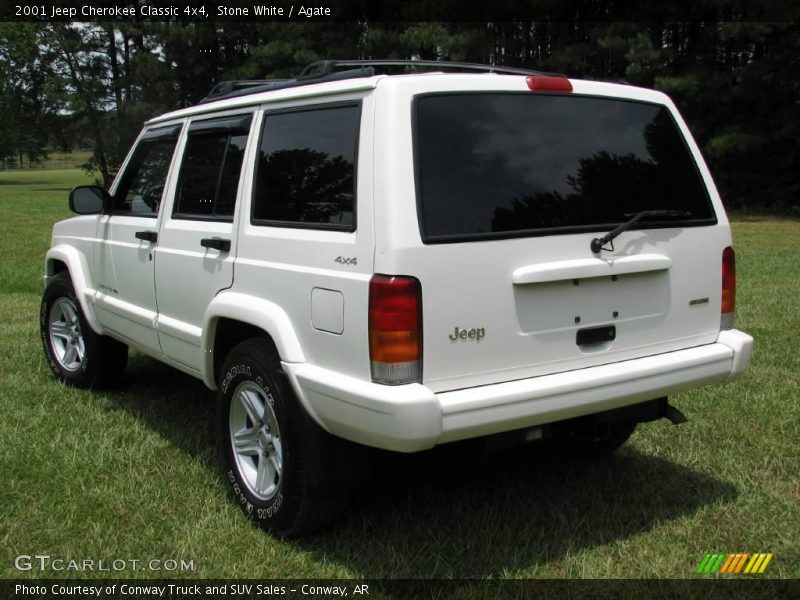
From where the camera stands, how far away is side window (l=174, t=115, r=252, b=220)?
4.00 metres

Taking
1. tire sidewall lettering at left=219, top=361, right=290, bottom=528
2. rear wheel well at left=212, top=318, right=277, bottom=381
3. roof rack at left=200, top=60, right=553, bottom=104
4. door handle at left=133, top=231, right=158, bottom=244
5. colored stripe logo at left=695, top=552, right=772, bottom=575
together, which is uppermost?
roof rack at left=200, top=60, right=553, bottom=104

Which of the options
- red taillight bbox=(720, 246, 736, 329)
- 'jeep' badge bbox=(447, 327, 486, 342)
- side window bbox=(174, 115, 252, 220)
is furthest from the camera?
side window bbox=(174, 115, 252, 220)

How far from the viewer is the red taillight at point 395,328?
9.72 feet

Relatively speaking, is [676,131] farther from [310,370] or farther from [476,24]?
[476,24]

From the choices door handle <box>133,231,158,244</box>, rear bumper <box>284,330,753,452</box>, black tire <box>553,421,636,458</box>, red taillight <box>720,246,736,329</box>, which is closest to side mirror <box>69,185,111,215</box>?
door handle <box>133,231,158,244</box>

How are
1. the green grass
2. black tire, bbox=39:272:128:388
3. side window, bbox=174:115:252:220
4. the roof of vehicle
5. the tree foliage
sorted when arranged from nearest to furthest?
the roof of vehicle
the green grass
side window, bbox=174:115:252:220
black tire, bbox=39:272:128:388
the tree foliage

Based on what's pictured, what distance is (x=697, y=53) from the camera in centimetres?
2578

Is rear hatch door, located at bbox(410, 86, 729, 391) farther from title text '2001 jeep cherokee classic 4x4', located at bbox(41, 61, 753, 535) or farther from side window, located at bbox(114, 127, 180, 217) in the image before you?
side window, located at bbox(114, 127, 180, 217)

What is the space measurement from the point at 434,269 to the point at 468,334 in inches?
11.3

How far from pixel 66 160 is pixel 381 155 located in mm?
104522

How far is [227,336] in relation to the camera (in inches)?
160

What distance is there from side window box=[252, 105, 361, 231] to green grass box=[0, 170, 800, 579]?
1.31 metres

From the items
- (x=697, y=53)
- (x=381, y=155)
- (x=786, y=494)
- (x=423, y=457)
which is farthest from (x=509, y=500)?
(x=697, y=53)

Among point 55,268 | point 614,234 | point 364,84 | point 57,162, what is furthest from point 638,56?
point 57,162
